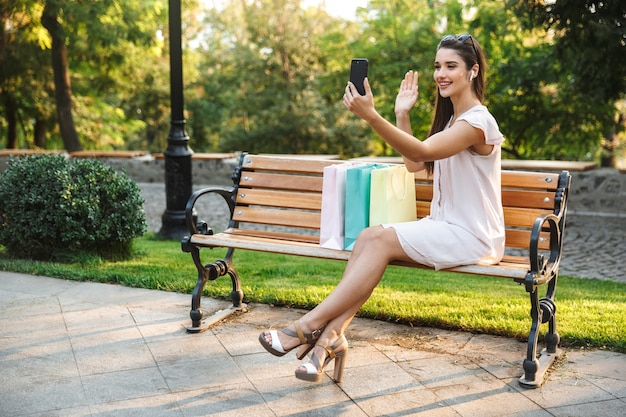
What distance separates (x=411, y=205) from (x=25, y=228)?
3.69 meters

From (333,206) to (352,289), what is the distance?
27.9 inches

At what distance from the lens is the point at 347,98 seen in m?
3.53

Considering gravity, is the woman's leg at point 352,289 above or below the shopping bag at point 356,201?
below

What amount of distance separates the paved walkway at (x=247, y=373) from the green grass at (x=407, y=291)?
0.56 feet

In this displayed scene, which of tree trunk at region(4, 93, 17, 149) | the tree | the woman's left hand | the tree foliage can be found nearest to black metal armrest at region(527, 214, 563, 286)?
the woman's left hand

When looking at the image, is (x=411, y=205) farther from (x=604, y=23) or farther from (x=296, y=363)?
(x=604, y=23)

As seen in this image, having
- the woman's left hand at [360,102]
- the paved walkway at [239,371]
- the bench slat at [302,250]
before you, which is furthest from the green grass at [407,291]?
the woman's left hand at [360,102]

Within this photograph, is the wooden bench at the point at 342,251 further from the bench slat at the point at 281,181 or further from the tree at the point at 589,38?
the tree at the point at 589,38

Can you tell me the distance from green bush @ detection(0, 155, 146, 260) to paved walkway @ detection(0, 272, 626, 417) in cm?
160

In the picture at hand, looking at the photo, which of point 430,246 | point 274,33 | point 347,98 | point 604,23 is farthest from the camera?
point 274,33

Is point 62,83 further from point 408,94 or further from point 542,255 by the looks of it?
point 542,255

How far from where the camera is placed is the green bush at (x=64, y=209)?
21.3 feet

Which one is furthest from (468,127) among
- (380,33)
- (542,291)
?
(380,33)

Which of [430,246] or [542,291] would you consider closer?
[430,246]
